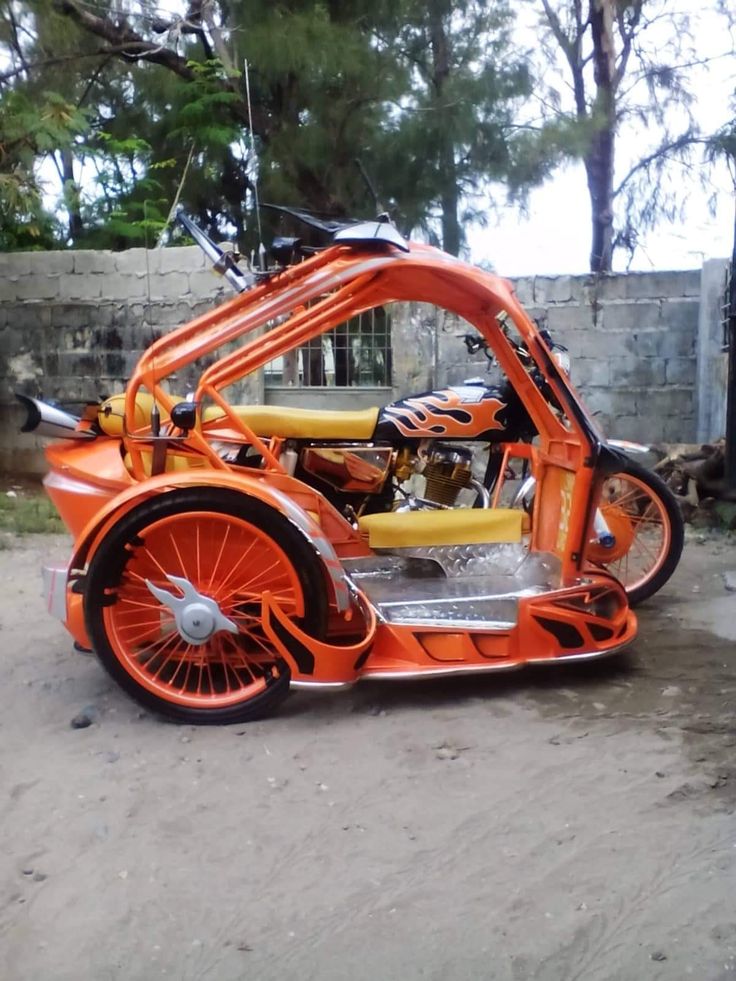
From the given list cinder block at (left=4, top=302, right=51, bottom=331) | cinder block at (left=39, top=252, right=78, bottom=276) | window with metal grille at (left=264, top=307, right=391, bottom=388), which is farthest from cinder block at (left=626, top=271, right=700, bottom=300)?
cinder block at (left=4, top=302, right=51, bottom=331)

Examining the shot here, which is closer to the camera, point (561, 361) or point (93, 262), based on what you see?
point (561, 361)

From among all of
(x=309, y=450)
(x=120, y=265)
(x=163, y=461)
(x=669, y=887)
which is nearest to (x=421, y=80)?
(x=120, y=265)

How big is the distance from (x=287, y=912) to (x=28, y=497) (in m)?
6.41

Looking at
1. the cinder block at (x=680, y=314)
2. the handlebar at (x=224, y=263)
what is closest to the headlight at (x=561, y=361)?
the handlebar at (x=224, y=263)

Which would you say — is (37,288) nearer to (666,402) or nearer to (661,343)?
(661,343)

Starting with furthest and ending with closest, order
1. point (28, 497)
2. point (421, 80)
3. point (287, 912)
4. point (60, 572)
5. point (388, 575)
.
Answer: point (421, 80)
point (28, 497)
point (388, 575)
point (60, 572)
point (287, 912)

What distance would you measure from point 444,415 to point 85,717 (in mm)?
2071

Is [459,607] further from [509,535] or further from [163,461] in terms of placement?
[163,461]

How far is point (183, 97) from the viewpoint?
34.6 feet

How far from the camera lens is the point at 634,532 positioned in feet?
16.7

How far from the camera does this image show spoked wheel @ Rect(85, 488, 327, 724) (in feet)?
11.3

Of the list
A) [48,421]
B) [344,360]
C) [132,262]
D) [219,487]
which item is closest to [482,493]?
[219,487]

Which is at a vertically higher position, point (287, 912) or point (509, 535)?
point (509, 535)

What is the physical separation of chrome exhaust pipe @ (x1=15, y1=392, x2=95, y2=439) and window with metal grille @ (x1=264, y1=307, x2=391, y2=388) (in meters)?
4.34
